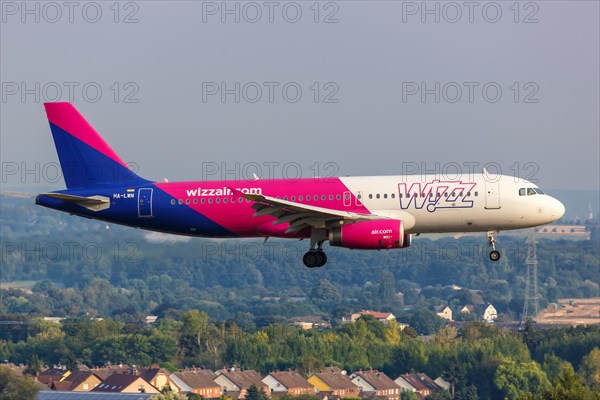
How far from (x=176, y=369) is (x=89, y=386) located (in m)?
15.4

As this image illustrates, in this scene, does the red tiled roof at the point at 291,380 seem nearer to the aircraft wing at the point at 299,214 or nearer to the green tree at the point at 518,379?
the green tree at the point at 518,379

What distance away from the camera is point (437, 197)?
6888 cm

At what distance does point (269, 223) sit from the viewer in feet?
231

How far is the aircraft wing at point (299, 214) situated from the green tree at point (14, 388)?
179 ft

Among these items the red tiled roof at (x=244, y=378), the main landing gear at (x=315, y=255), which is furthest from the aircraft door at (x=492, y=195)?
the red tiled roof at (x=244, y=378)

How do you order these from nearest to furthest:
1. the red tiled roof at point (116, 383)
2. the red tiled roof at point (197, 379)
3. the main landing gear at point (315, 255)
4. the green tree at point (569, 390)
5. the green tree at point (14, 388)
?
the main landing gear at point (315, 255) < the green tree at point (569, 390) < the green tree at point (14, 388) < the red tiled roof at point (116, 383) < the red tiled roof at point (197, 379)

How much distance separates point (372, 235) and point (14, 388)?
5981cm

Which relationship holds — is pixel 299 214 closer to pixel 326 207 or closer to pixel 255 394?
pixel 326 207

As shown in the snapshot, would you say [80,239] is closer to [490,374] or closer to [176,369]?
[176,369]

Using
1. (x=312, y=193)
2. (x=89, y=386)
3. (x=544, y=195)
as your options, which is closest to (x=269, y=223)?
(x=312, y=193)

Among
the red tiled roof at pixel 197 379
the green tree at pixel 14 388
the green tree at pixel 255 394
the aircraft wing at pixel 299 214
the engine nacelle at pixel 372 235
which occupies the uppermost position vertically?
the aircraft wing at pixel 299 214

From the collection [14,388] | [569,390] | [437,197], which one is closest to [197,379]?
[14,388]

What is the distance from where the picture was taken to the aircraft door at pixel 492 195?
2719 inches

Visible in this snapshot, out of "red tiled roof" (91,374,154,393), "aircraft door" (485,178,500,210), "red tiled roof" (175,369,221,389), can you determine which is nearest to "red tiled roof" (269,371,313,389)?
"red tiled roof" (175,369,221,389)
